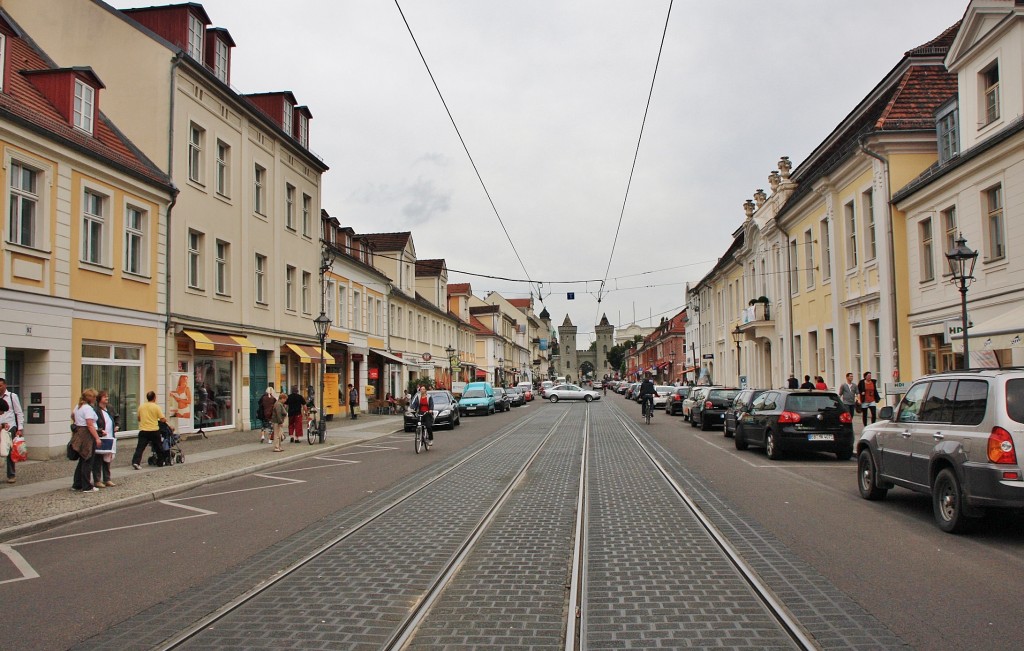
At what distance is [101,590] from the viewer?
657 centimetres

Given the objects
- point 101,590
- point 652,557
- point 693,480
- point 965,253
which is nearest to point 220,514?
point 101,590

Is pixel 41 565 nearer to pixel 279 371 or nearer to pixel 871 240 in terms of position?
pixel 279 371

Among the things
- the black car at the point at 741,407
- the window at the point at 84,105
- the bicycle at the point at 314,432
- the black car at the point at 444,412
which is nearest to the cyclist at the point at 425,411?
the bicycle at the point at 314,432

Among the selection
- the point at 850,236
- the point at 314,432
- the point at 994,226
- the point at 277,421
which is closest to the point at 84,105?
the point at 277,421

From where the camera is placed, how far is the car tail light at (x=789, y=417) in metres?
16.4

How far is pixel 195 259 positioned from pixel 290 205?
7.98 metres

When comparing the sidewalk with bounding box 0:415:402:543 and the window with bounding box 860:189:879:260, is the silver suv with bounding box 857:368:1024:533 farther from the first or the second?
the window with bounding box 860:189:879:260

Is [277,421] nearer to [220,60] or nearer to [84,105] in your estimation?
[84,105]

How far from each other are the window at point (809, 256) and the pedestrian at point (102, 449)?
2634 cm

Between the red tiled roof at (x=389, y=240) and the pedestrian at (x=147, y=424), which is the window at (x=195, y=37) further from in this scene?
the red tiled roof at (x=389, y=240)

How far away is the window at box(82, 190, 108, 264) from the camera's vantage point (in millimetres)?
17859

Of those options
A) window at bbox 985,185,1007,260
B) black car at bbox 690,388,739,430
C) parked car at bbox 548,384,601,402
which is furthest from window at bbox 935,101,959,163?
parked car at bbox 548,384,601,402

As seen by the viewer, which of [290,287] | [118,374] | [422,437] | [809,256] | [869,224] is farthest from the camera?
[809,256]

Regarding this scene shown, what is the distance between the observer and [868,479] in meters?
10.9
